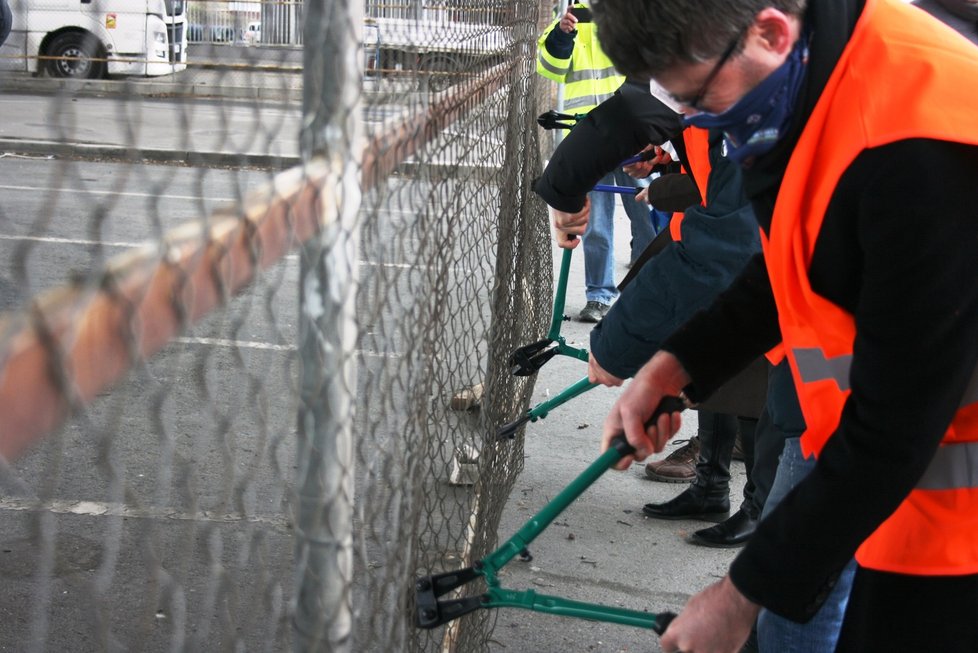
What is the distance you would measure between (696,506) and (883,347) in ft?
9.69

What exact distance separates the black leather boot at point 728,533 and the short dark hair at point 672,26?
2847 mm

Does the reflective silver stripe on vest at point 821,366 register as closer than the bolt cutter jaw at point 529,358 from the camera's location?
Yes

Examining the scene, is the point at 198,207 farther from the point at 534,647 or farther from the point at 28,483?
the point at 28,483

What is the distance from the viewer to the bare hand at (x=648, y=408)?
2.05m

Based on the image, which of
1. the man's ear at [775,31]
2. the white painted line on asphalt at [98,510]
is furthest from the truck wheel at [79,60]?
the white painted line on asphalt at [98,510]

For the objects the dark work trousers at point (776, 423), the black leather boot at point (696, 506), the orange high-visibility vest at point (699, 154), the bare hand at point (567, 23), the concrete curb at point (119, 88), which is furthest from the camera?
the bare hand at point (567, 23)

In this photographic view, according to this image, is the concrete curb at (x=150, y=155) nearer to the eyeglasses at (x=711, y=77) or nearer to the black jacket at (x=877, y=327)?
the eyeglasses at (x=711, y=77)

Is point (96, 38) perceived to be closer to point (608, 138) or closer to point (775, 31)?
point (775, 31)

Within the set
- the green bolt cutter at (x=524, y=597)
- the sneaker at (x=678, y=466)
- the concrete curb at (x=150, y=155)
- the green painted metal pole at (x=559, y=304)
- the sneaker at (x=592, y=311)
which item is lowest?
the sneaker at (x=592, y=311)

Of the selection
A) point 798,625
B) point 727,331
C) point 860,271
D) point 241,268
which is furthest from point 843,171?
point 798,625

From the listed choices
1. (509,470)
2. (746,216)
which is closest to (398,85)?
(746,216)

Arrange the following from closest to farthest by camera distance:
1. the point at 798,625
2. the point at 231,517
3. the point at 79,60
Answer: the point at 79,60, the point at 798,625, the point at 231,517

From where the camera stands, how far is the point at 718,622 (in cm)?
160

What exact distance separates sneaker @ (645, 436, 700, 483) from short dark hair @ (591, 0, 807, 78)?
129 inches
